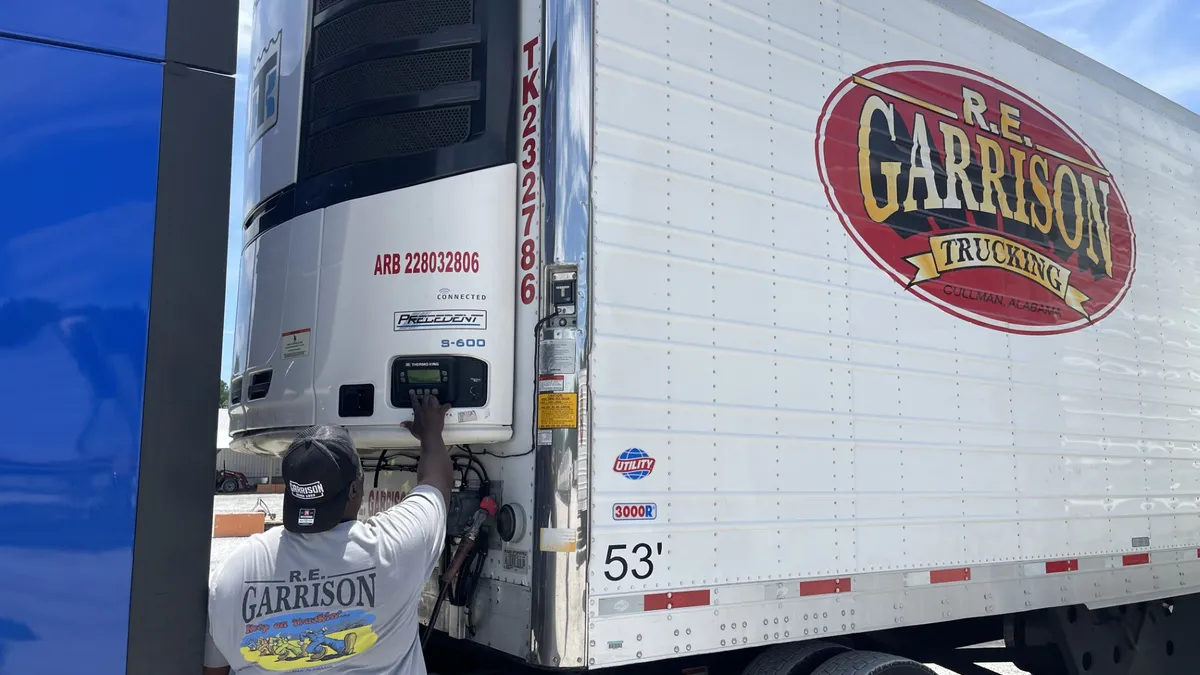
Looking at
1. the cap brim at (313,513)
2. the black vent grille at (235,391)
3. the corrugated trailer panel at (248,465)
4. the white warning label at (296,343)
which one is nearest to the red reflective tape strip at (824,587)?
the cap brim at (313,513)

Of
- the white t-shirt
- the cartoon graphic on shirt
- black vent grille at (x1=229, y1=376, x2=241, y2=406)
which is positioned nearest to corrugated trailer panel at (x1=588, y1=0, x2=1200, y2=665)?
the white t-shirt

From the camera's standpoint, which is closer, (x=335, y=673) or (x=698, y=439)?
(x=335, y=673)

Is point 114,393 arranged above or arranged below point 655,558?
above

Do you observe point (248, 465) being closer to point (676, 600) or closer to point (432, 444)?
point (432, 444)

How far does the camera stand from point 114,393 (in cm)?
217

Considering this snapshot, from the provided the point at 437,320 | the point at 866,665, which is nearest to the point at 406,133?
the point at 437,320

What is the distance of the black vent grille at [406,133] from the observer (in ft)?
10.4

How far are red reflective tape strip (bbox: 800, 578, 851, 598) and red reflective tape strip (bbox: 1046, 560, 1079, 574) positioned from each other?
4.59 feet

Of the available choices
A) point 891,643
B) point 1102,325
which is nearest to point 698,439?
point 891,643

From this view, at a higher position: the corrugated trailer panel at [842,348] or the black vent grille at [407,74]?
the black vent grille at [407,74]

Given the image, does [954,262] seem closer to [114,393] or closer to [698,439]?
[698,439]

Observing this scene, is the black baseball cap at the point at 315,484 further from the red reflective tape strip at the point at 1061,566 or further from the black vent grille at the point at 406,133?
the red reflective tape strip at the point at 1061,566

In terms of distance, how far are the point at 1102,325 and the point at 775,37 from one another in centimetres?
253

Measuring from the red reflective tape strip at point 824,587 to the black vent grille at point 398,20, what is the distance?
227cm
